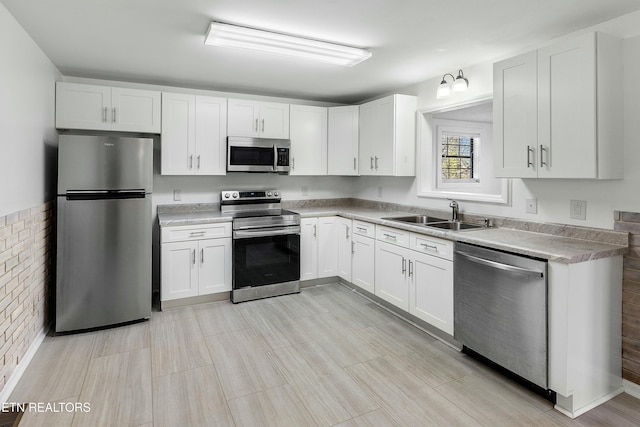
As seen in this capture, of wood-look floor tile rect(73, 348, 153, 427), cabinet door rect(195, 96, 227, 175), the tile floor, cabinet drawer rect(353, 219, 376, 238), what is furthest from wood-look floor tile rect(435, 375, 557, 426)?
cabinet door rect(195, 96, 227, 175)

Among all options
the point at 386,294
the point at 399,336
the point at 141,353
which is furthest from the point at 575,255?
the point at 141,353

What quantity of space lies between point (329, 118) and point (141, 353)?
324 cm

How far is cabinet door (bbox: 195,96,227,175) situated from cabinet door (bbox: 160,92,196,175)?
0.20 ft

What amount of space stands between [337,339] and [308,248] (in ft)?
4.67

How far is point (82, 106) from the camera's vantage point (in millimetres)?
3385

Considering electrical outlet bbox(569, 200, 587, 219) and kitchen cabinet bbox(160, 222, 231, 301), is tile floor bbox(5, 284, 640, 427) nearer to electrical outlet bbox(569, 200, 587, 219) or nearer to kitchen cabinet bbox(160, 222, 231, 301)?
kitchen cabinet bbox(160, 222, 231, 301)

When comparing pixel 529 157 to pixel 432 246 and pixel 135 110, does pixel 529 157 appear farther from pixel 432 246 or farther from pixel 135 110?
→ pixel 135 110

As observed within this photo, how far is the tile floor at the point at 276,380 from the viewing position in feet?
6.60

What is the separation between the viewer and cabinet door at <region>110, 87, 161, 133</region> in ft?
11.5

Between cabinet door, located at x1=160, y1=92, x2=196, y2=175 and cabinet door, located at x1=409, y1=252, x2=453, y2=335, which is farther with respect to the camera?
cabinet door, located at x1=160, y1=92, x2=196, y2=175

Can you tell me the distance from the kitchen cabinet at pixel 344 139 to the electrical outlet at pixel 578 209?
94.0 inches

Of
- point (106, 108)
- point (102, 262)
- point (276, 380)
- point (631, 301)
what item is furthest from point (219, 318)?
point (631, 301)

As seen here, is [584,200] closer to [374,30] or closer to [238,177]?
[374,30]

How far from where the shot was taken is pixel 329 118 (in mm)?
4559
